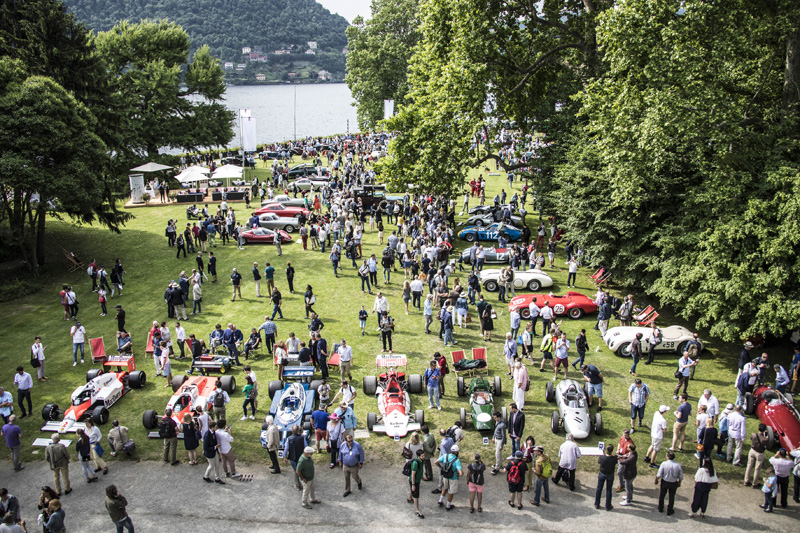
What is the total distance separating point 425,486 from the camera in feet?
45.7

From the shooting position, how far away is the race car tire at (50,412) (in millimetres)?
16406

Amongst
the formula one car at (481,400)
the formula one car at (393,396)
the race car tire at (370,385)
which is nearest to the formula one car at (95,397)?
the race car tire at (370,385)

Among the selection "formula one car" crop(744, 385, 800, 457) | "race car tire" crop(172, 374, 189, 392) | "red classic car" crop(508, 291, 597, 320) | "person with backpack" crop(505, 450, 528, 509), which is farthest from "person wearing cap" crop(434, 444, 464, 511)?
"red classic car" crop(508, 291, 597, 320)

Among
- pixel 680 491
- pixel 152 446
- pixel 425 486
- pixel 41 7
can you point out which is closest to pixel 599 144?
pixel 680 491

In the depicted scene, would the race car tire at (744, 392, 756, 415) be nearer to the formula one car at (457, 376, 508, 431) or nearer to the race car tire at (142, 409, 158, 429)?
the formula one car at (457, 376, 508, 431)

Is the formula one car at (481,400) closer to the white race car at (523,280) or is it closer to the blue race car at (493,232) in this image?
the white race car at (523,280)

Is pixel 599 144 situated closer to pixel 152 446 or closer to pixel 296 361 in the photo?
pixel 296 361

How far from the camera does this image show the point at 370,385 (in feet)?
57.7

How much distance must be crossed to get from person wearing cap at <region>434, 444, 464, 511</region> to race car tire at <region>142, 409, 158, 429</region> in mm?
8299

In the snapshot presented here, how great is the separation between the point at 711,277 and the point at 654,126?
17.6 feet

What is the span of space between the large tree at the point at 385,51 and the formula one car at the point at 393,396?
4128 centimetres

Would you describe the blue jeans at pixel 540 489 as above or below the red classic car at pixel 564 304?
below

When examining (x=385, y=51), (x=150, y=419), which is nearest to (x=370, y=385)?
(x=150, y=419)

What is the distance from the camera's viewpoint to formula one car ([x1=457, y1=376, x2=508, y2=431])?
51.5 ft
